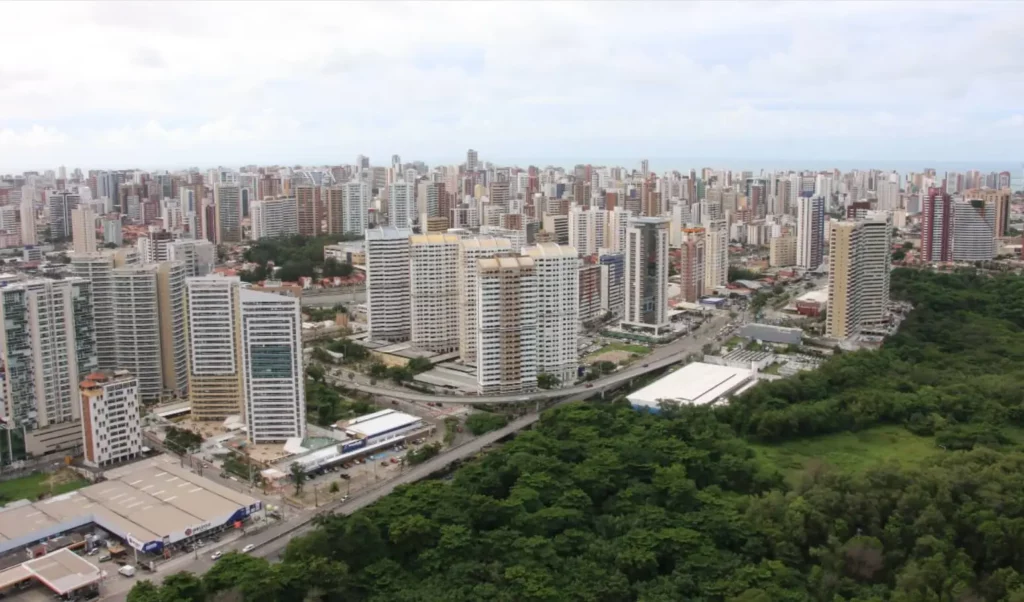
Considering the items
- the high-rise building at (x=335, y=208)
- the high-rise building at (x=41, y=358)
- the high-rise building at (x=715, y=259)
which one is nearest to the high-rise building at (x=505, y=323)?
the high-rise building at (x=41, y=358)

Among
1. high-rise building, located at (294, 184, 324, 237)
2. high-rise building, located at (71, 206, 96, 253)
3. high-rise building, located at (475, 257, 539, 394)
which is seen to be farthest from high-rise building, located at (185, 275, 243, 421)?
high-rise building, located at (294, 184, 324, 237)

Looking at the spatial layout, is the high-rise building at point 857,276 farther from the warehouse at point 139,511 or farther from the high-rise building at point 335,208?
the high-rise building at point 335,208

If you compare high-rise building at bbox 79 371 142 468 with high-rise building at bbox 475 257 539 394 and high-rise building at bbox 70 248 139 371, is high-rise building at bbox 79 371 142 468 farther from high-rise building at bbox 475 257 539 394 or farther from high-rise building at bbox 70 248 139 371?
high-rise building at bbox 475 257 539 394

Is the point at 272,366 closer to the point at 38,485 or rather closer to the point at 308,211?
the point at 38,485

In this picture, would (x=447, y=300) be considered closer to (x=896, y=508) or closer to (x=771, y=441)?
(x=771, y=441)

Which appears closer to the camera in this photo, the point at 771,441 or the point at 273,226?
the point at 771,441

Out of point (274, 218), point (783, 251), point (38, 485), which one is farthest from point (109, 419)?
point (783, 251)

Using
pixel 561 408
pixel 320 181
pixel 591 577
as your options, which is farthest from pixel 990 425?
pixel 320 181
